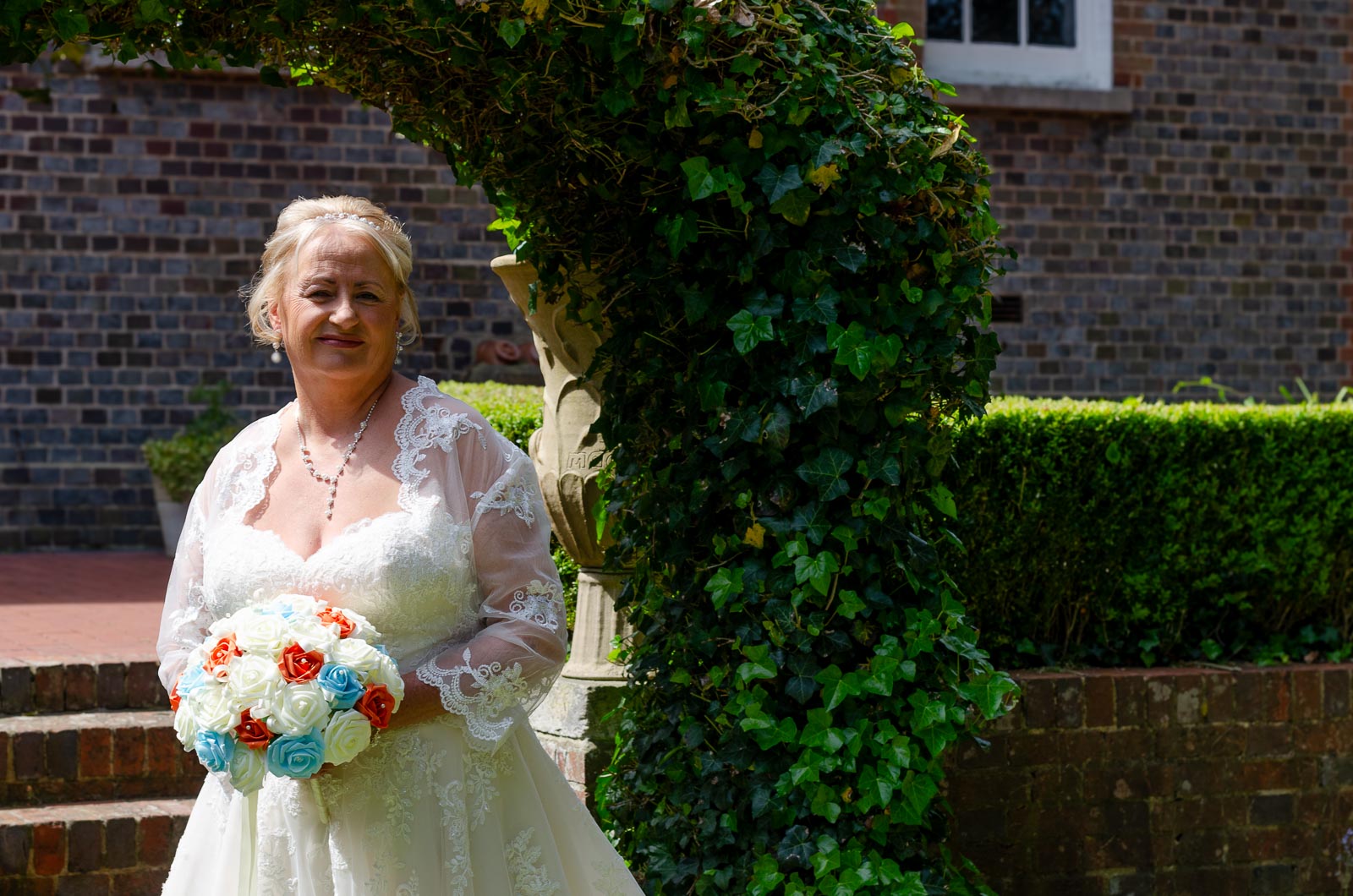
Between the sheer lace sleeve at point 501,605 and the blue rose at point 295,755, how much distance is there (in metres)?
0.28

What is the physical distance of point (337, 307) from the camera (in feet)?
→ 9.29

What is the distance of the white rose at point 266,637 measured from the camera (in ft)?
8.42

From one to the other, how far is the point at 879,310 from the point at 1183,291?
7.73 m

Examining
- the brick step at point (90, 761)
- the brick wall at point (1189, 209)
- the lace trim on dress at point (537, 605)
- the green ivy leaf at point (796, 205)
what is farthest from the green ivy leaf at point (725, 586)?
the brick wall at point (1189, 209)

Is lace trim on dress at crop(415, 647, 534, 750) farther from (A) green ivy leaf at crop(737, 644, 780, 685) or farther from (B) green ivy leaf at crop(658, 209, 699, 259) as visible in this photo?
(B) green ivy leaf at crop(658, 209, 699, 259)

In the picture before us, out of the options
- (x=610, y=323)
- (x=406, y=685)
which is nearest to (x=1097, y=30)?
(x=610, y=323)

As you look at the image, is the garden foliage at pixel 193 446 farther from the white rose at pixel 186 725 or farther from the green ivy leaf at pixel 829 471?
the white rose at pixel 186 725

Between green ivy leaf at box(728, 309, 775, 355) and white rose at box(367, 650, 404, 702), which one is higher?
green ivy leaf at box(728, 309, 775, 355)

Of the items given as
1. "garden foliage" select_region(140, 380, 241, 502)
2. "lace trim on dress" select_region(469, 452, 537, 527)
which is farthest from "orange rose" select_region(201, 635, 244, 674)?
"garden foliage" select_region(140, 380, 241, 502)

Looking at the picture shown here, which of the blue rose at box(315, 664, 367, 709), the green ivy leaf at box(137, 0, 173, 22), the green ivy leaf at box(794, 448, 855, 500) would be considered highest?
the green ivy leaf at box(137, 0, 173, 22)

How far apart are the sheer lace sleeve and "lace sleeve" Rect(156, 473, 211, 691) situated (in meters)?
0.52

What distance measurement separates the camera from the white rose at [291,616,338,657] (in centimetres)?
257

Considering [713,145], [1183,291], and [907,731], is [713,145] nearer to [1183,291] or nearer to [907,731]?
[907,731]

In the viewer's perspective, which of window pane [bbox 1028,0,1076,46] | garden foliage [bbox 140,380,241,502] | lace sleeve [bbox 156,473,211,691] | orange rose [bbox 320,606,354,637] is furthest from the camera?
window pane [bbox 1028,0,1076,46]
